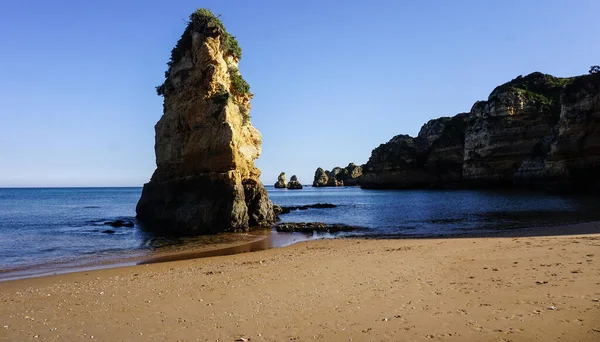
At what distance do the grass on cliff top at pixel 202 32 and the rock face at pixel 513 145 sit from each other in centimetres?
4565

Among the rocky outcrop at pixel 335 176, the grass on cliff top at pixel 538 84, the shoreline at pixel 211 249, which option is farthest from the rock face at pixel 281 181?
the shoreline at pixel 211 249

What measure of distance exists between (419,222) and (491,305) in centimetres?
2175

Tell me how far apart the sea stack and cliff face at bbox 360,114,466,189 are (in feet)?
243

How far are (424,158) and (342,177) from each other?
244 ft

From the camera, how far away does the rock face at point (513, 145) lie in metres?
49.9

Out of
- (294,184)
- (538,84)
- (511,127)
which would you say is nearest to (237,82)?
(511,127)

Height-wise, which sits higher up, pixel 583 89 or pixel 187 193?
pixel 583 89

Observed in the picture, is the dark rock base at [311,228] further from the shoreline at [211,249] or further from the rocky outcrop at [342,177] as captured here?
the rocky outcrop at [342,177]

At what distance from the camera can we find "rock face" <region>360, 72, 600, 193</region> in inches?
1965

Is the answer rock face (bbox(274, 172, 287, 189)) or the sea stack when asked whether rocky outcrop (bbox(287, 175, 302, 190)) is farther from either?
the sea stack

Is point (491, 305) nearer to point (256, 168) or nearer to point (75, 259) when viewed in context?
point (75, 259)

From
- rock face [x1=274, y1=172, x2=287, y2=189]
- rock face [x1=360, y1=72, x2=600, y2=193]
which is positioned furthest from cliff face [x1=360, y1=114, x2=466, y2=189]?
rock face [x1=274, y1=172, x2=287, y2=189]

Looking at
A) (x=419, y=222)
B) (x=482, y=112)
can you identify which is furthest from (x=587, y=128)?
(x=419, y=222)

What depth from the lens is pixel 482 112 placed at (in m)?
76.8
